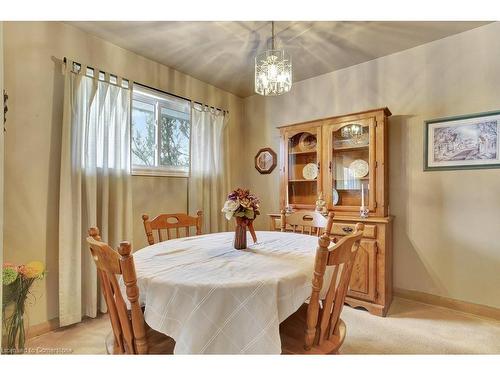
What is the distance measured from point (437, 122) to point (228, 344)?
262cm

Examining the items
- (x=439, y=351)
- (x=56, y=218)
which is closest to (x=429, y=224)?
(x=439, y=351)

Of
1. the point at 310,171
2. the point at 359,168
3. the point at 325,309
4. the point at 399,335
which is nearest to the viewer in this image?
the point at 325,309

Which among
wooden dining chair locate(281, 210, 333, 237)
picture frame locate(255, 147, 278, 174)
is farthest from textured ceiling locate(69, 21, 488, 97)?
wooden dining chair locate(281, 210, 333, 237)

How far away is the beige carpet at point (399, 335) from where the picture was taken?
1820 mm

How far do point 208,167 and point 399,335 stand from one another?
243cm

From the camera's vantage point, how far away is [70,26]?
2.17 m

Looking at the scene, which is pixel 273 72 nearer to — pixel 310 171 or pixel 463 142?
pixel 310 171

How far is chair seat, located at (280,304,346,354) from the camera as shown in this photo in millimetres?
1091

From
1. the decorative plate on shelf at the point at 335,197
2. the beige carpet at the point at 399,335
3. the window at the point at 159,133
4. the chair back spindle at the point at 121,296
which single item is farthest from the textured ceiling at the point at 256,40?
the beige carpet at the point at 399,335

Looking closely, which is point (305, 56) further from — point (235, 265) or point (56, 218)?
point (56, 218)

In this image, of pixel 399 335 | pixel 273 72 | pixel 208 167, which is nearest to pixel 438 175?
pixel 399 335

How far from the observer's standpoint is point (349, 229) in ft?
8.12

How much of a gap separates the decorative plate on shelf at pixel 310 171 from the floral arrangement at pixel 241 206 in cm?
165
